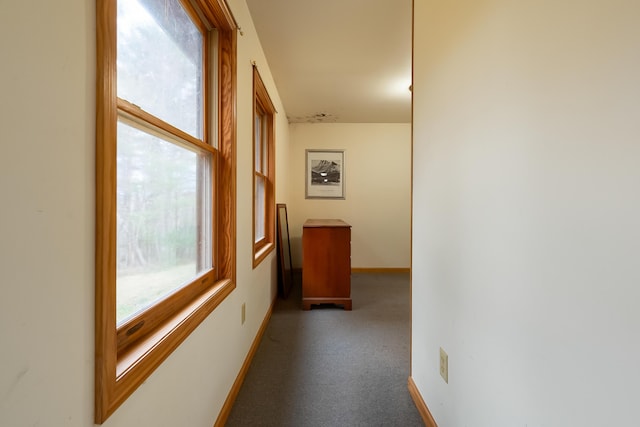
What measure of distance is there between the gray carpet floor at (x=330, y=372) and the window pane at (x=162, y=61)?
59.0 inches

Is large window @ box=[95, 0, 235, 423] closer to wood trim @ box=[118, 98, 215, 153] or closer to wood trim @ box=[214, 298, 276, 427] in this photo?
wood trim @ box=[118, 98, 215, 153]

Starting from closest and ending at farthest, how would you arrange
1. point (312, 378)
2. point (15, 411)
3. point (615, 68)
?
point (15, 411) → point (615, 68) → point (312, 378)

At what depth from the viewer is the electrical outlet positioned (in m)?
1.23

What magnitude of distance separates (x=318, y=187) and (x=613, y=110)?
4.13 m

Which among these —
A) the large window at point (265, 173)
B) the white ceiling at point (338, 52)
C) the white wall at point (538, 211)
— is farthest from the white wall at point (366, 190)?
the white wall at point (538, 211)

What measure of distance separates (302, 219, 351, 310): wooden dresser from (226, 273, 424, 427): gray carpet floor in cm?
19

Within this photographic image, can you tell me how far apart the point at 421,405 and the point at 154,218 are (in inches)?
61.6

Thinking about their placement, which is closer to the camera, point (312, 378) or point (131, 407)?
point (131, 407)

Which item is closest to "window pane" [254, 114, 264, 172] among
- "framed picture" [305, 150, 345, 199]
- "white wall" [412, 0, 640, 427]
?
"framed picture" [305, 150, 345, 199]

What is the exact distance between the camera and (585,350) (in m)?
0.60

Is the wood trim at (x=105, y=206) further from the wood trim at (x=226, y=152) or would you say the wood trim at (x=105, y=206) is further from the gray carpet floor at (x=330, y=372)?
the gray carpet floor at (x=330, y=372)

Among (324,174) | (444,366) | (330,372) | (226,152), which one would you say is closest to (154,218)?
(226,152)

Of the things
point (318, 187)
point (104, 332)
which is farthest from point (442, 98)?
point (318, 187)

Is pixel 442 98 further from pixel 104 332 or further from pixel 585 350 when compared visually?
pixel 104 332
